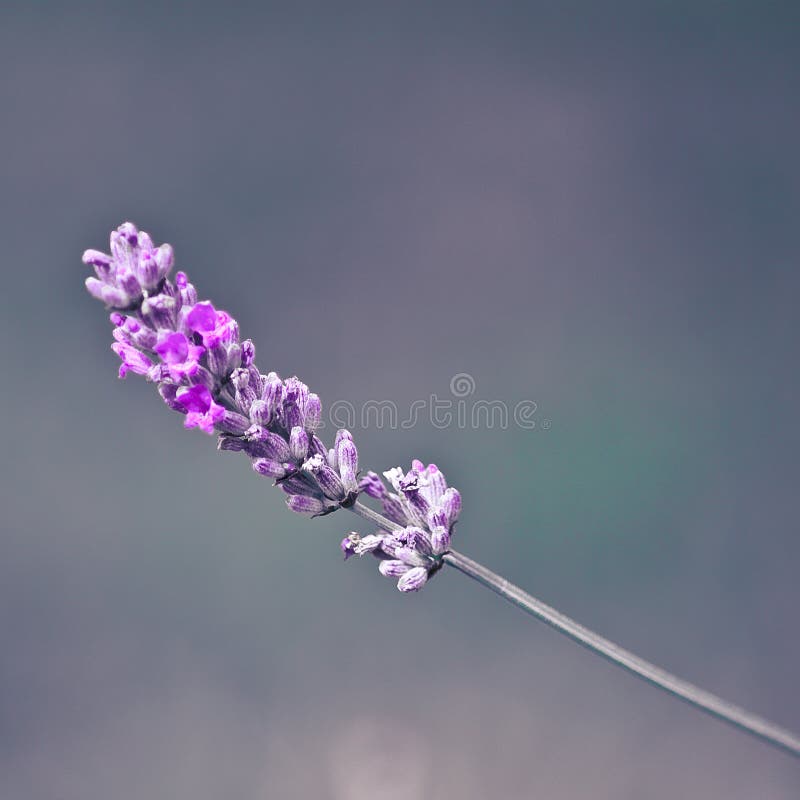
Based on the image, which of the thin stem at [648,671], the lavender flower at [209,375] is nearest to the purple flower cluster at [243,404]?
the lavender flower at [209,375]

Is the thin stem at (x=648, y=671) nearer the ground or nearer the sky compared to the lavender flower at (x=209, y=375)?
nearer the ground

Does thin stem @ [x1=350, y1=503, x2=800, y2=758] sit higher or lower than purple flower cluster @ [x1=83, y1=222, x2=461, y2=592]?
lower

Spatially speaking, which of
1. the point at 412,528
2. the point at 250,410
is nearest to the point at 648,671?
the point at 412,528

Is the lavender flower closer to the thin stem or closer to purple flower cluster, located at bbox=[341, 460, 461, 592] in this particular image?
purple flower cluster, located at bbox=[341, 460, 461, 592]

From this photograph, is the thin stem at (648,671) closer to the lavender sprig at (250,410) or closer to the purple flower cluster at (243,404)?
the lavender sprig at (250,410)

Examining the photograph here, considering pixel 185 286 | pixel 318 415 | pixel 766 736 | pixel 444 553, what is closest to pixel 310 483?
pixel 318 415

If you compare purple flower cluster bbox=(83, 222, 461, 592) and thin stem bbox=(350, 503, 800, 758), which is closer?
thin stem bbox=(350, 503, 800, 758)

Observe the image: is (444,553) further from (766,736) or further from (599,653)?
(766,736)

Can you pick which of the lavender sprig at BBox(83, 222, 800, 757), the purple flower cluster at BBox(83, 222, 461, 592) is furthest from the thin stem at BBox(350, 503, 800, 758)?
the purple flower cluster at BBox(83, 222, 461, 592)
